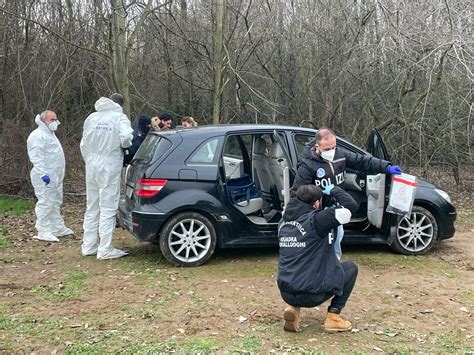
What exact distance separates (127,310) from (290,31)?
10.1 meters

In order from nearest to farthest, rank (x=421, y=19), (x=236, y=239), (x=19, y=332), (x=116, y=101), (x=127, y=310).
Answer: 1. (x=19, y=332)
2. (x=127, y=310)
3. (x=236, y=239)
4. (x=116, y=101)
5. (x=421, y=19)

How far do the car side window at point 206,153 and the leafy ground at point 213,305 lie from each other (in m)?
1.28

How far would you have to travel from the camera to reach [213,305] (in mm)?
5336

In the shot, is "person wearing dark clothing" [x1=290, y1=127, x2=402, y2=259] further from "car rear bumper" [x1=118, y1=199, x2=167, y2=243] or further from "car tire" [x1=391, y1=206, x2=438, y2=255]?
"car tire" [x1=391, y1=206, x2=438, y2=255]

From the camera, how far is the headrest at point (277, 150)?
7062 millimetres

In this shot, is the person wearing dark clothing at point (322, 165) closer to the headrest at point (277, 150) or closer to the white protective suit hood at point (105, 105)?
the headrest at point (277, 150)

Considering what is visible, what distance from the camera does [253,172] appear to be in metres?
7.75

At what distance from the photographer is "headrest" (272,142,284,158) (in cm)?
706

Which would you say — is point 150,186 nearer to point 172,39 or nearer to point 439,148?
point 439,148

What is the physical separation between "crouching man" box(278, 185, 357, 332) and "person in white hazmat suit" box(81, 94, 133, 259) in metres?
3.24

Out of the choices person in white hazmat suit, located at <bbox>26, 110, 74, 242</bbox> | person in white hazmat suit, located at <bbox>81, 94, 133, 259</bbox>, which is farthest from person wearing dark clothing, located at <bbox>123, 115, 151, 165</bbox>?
person in white hazmat suit, located at <bbox>26, 110, 74, 242</bbox>

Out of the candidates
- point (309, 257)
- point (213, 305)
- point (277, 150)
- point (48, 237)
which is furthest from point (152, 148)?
point (309, 257)

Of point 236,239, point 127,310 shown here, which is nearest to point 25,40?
point 236,239

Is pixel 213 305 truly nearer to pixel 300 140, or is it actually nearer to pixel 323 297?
pixel 323 297
